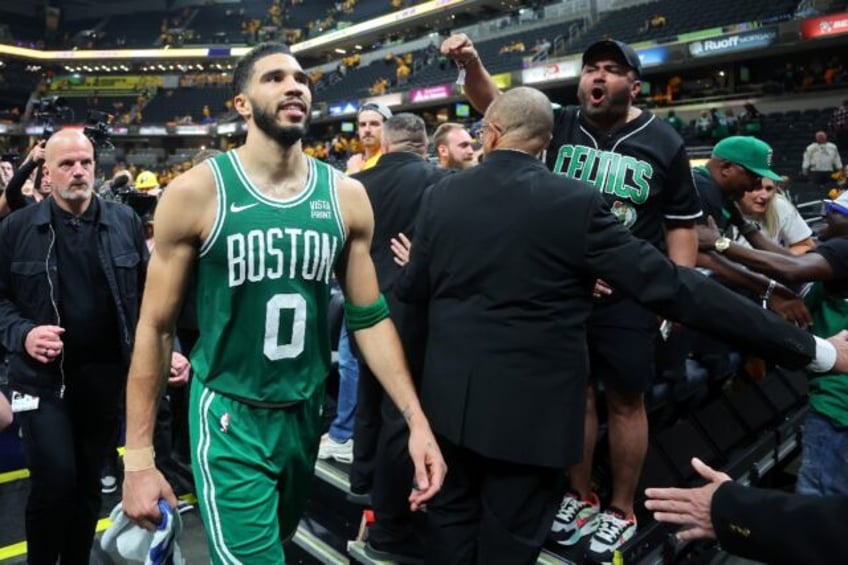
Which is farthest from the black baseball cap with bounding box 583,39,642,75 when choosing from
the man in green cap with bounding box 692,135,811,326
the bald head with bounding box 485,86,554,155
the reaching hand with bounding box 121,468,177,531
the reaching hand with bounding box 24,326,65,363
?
the reaching hand with bounding box 24,326,65,363

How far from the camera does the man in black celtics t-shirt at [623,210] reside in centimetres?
240

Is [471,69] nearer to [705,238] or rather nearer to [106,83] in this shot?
[705,238]

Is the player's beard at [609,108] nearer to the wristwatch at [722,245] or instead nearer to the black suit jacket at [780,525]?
the wristwatch at [722,245]

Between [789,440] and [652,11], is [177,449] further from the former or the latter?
[652,11]

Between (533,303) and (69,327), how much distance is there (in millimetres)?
1963

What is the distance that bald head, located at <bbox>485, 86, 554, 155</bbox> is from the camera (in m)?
2.06

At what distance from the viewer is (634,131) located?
246cm

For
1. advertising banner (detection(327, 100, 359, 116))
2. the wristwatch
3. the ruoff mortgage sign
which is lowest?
the wristwatch

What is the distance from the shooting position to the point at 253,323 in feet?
6.01

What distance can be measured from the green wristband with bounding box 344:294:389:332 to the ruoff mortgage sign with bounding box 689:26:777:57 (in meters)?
17.6

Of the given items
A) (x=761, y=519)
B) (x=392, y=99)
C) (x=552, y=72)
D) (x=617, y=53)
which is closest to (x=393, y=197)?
(x=617, y=53)

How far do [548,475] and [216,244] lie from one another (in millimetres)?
1247

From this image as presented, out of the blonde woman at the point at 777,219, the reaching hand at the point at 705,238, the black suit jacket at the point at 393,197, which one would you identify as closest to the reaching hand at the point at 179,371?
the black suit jacket at the point at 393,197

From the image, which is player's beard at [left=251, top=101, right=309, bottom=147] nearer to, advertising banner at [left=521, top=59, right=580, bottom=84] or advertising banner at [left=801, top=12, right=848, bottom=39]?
advertising banner at [left=801, top=12, right=848, bottom=39]
